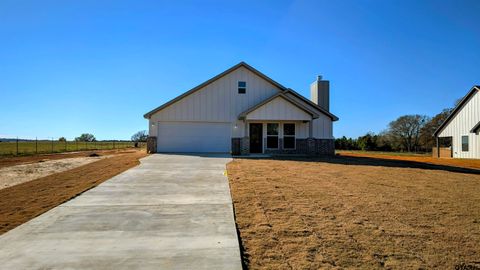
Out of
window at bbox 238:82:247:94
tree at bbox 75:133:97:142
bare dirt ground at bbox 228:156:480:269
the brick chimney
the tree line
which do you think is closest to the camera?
bare dirt ground at bbox 228:156:480:269

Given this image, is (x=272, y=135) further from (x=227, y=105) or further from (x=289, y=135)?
(x=227, y=105)

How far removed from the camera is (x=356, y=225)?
519cm

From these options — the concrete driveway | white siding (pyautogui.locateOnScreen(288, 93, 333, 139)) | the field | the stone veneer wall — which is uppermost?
white siding (pyautogui.locateOnScreen(288, 93, 333, 139))

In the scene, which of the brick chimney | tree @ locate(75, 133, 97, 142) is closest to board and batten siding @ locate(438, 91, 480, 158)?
the brick chimney

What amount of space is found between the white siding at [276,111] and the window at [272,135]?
1566 millimetres

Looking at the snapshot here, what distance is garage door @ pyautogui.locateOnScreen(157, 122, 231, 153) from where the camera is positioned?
21.0m

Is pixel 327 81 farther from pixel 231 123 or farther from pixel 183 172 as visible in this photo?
pixel 183 172

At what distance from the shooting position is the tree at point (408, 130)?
5216 cm

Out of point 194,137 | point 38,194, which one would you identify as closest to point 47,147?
point 194,137

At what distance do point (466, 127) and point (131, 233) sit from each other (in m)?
27.6

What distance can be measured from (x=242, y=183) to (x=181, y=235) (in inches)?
171

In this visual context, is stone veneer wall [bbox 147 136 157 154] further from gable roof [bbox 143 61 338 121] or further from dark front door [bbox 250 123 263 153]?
dark front door [bbox 250 123 263 153]

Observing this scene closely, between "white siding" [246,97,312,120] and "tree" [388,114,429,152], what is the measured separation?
39.5 metres

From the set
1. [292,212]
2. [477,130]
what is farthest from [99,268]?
[477,130]
